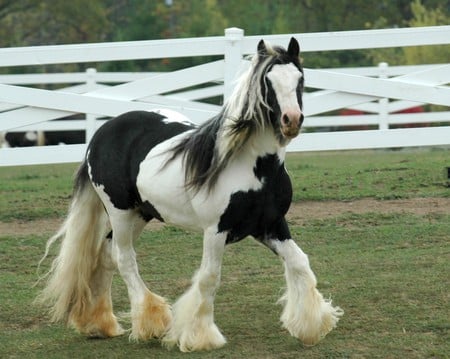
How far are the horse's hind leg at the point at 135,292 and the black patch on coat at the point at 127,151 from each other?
0.10m

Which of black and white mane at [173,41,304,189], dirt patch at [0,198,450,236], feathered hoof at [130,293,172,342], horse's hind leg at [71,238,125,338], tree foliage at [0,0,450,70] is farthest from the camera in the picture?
tree foliage at [0,0,450,70]

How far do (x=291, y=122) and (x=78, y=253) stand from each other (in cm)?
195

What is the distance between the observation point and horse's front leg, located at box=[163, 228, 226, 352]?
613cm

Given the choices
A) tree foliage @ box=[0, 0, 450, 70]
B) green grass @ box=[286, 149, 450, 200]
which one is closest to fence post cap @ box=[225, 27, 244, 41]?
green grass @ box=[286, 149, 450, 200]

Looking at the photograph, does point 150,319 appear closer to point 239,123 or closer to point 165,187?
point 165,187

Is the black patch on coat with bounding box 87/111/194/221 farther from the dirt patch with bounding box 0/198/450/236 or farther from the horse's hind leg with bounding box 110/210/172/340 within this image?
the dirt patch with bounding box 0/198/450/236

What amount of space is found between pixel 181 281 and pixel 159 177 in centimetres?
186

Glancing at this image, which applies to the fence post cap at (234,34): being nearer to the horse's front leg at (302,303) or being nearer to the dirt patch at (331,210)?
the dirt patch at (331,210)

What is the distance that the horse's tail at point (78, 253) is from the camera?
688 cm

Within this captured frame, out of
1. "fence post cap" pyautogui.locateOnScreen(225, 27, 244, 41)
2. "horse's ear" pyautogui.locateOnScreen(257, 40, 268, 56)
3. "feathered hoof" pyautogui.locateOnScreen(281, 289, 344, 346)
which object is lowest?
"feathered hoof" pyautogui.locateOnScreen(281, 289, 344, 346)

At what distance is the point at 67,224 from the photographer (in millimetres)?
7035

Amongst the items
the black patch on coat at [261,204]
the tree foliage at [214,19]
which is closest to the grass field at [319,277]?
the black patch on coat at [261,204]

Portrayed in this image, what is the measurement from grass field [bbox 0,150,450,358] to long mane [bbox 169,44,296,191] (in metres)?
1.04

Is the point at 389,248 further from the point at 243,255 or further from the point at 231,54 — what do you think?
the point at 231,54
